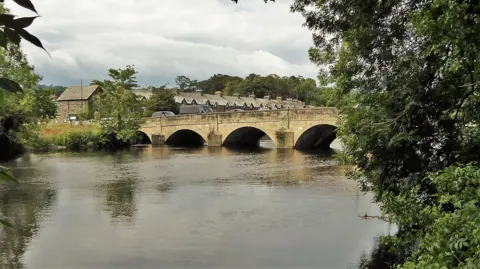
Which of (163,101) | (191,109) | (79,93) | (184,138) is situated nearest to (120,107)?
(184,138)

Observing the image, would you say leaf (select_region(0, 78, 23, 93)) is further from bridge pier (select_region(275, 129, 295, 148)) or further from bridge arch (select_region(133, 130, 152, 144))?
bridge arch (select_region(133, 130, 152, 144))

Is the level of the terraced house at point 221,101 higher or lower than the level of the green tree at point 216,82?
lower

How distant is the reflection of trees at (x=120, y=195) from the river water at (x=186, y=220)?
0.11ft

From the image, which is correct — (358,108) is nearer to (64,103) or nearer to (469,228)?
(469,228)

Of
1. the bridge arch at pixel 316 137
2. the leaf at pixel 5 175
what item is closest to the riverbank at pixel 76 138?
the bridge arch at pixel 316 137

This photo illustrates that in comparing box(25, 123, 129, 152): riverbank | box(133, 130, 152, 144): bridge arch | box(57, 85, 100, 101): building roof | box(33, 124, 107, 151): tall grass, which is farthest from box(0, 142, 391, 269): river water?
box(57, 85, 100, 101): building roof

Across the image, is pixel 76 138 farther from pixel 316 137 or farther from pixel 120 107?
pixel 316 137

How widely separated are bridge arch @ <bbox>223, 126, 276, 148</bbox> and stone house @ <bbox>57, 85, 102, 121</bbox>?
35.7 meters

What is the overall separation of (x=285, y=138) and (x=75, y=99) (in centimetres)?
4757

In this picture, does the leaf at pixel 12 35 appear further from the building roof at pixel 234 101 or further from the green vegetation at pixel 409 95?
the building roof at pixel 234 101

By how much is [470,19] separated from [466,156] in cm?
244

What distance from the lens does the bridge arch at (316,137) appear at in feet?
123

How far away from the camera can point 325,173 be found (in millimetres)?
21859

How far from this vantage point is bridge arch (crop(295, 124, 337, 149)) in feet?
123
